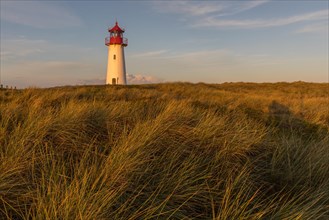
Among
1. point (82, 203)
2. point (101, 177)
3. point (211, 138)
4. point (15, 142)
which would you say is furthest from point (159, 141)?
point (82, 203)

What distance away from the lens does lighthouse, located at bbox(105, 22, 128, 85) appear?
31047 mm

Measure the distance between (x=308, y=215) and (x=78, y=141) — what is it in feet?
7.30

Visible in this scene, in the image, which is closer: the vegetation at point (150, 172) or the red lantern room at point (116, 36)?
the vegetation at point (150, 172)

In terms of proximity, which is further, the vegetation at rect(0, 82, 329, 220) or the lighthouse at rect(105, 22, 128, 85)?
the lighthouse at rect(105, 22, 128, 85)

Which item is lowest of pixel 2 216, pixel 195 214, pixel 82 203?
pixel 195 214

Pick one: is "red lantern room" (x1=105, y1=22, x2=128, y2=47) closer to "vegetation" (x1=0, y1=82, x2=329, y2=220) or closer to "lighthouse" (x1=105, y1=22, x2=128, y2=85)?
"lighthouse" (x1=105, y1=22, x2=128, y2=85)

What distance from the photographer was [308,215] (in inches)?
86.7

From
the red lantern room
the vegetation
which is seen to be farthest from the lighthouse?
the vegetation

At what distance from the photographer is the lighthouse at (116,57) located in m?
31.0

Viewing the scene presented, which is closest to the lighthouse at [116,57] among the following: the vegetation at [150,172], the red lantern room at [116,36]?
the red lantern room at [116,36]

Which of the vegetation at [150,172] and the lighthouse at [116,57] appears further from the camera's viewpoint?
the lighthouse at [116,57]

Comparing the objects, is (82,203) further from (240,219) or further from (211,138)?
(211,138)

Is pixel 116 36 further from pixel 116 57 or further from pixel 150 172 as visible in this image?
pixel 150 172

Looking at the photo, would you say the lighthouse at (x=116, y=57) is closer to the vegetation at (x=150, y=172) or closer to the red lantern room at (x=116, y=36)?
the red lantern room at (x=116, y=36)
